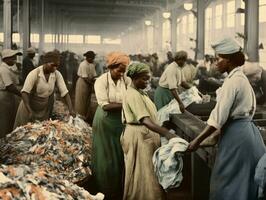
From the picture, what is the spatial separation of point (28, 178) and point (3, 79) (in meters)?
3.57

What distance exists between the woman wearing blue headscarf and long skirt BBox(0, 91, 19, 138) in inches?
159

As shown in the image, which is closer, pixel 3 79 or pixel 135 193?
pixel 135 193

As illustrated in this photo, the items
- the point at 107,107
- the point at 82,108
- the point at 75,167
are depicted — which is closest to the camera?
the point at 107,107

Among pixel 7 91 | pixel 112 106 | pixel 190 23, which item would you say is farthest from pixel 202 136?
pixel 190 23

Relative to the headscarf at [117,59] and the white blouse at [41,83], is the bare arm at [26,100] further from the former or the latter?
the headscarf at [117,59]

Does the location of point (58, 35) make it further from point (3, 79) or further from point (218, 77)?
point (3, 79)

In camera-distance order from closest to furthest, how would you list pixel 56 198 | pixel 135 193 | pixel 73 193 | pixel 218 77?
pixel 56 198 < pixel 73 193 < pixel 135 193 < pixel 218 77

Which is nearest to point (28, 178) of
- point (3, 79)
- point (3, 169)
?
point (3, 169)

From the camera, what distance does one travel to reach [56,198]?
2941mm

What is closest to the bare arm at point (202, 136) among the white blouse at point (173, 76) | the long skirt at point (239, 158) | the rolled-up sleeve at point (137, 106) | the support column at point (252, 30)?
the long skirt at point (239, 158)

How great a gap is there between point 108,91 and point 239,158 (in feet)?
5.95

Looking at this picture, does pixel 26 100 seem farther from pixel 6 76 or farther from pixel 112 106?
pixel 112 106

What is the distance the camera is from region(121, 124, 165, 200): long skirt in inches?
141

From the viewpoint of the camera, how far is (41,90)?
5.64 m
